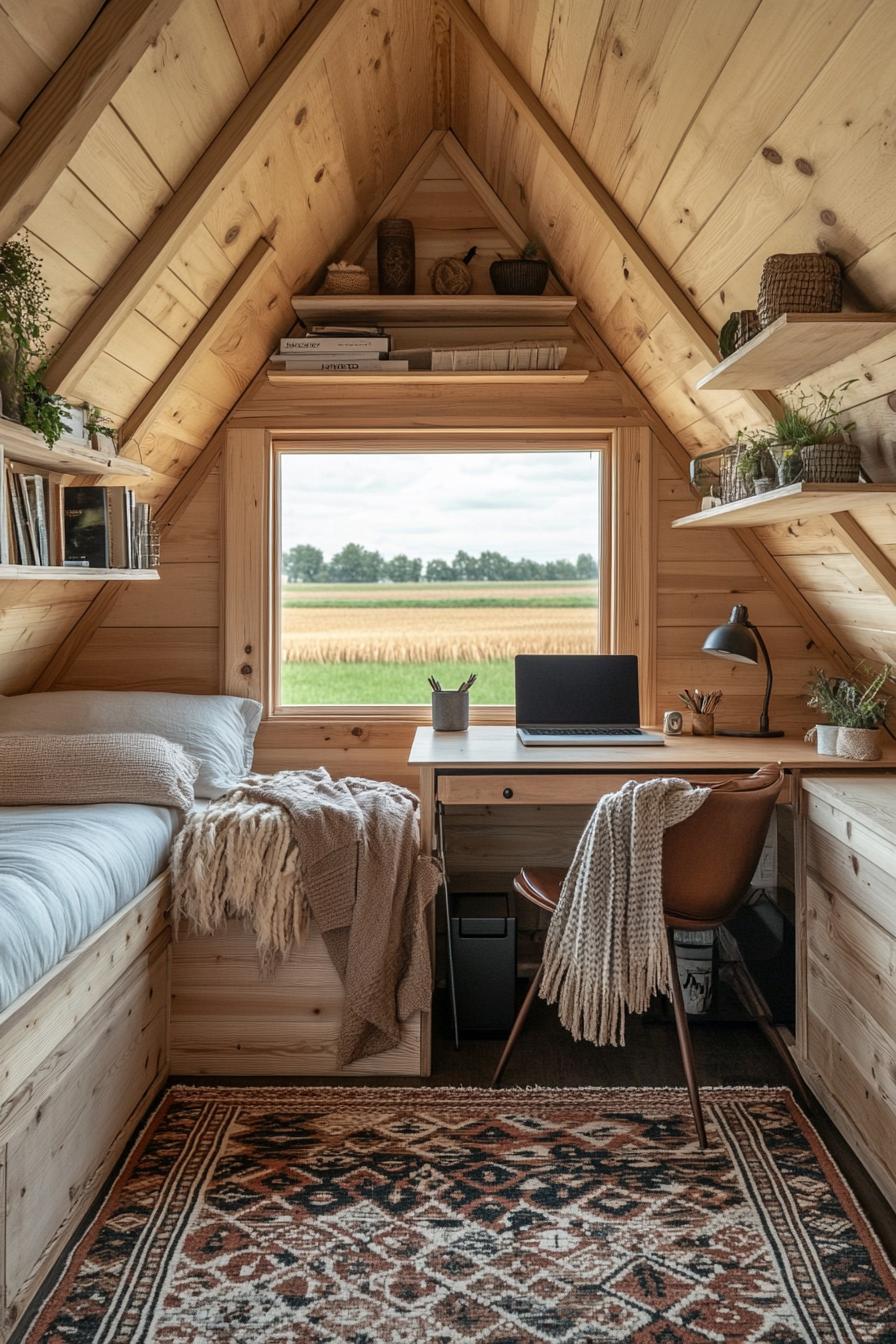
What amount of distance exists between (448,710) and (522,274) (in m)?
1.43

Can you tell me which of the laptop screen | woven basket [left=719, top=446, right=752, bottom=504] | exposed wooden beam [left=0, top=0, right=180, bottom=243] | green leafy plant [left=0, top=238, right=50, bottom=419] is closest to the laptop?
the laptop screen

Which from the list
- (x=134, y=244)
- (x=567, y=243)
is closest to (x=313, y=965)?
(x=134, y=244)

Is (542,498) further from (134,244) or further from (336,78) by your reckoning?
(134,244)

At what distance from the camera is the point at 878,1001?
2.20m

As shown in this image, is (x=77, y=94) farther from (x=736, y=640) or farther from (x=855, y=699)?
(x=855, y=699)

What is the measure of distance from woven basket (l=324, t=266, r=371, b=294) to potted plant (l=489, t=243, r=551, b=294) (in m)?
0.42

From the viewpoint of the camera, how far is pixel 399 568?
12.3ft

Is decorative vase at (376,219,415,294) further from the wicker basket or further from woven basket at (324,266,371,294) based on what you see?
the wicker basket

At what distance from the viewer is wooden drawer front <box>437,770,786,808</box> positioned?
9.10ft

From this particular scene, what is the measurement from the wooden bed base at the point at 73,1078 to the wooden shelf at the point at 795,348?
1797 millimetres

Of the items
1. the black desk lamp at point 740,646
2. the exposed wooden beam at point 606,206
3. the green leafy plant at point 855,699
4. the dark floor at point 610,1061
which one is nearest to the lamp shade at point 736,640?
the black desk lamp at point 740,646

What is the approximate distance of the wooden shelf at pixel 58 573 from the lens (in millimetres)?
2203

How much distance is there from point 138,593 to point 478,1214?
90.7 inches

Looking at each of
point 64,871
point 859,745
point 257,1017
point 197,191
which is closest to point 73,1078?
point 64,871
